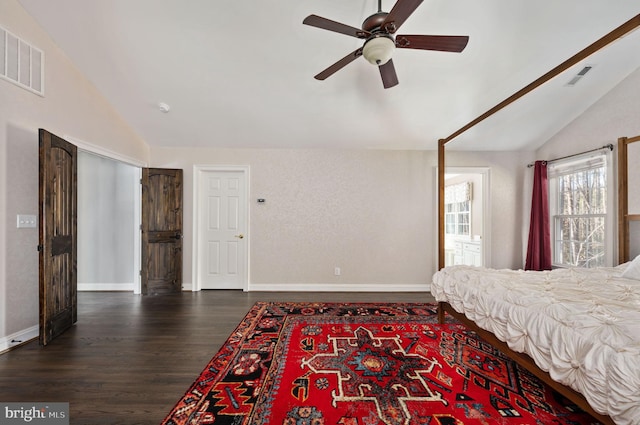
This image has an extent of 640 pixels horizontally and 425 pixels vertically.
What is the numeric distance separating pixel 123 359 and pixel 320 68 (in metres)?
3.48

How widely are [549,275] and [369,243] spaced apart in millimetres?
2403

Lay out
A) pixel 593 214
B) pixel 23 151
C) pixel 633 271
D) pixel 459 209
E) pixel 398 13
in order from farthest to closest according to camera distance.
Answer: pixel 459 209 → pixel 593 214 → pixel 23 151 → pixel 633 271 → pixel 398 13

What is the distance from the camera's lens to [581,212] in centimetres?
388

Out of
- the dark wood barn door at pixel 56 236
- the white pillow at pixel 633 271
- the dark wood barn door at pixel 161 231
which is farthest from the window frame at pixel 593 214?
the dark wood barn door at pixel 56 236

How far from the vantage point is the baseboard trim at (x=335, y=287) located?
14.5ft

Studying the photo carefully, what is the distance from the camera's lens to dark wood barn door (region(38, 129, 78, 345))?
2553mm

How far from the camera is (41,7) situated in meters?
2.56

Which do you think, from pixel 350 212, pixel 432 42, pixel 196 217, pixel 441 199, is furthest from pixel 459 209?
pixel 196 217

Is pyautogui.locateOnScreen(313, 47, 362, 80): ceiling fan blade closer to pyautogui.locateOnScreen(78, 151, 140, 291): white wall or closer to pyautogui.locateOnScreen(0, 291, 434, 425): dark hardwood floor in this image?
pyautogui.locateOnScreen(0, 291, 434, 425): dark hardwood floor

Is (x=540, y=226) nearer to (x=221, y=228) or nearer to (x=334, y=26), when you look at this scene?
(x=334, y=26)

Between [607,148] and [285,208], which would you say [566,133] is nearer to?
[607,148]

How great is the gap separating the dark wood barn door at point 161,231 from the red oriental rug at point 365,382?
2199 millimetres

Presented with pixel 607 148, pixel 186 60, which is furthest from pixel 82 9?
pixel 607 148

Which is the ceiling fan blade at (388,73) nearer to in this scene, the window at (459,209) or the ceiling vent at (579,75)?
the ceiling vent at (579,75)
